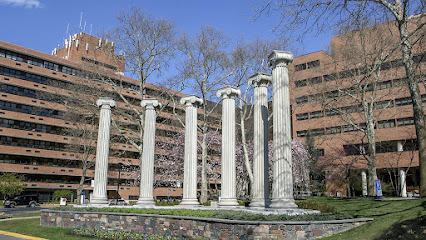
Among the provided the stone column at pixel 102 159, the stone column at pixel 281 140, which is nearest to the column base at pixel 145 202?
the stone column at pixel 102 159

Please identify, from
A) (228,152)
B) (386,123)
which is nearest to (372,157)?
(228,152)

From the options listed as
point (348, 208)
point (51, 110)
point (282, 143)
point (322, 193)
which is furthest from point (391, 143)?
point (51, 110)

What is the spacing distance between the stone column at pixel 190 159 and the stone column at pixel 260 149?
5.21 meters

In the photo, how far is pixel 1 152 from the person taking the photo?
5562cm

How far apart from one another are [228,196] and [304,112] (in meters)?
42.5

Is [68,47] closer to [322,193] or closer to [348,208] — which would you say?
[322,193]

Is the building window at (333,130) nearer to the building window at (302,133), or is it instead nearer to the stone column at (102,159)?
the building window at (302,133)

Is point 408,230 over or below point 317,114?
below

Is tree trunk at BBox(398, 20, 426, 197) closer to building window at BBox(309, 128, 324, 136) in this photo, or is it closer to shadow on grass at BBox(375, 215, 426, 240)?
shadow on grass at BBox(375, 215, 426, 240)

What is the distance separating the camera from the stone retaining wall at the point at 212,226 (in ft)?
43.7

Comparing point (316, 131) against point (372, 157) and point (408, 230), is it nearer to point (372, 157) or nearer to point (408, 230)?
point (372, 157)

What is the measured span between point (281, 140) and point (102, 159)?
14.3 meters

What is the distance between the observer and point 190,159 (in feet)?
77.9

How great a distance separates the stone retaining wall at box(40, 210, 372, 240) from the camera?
524 inches
